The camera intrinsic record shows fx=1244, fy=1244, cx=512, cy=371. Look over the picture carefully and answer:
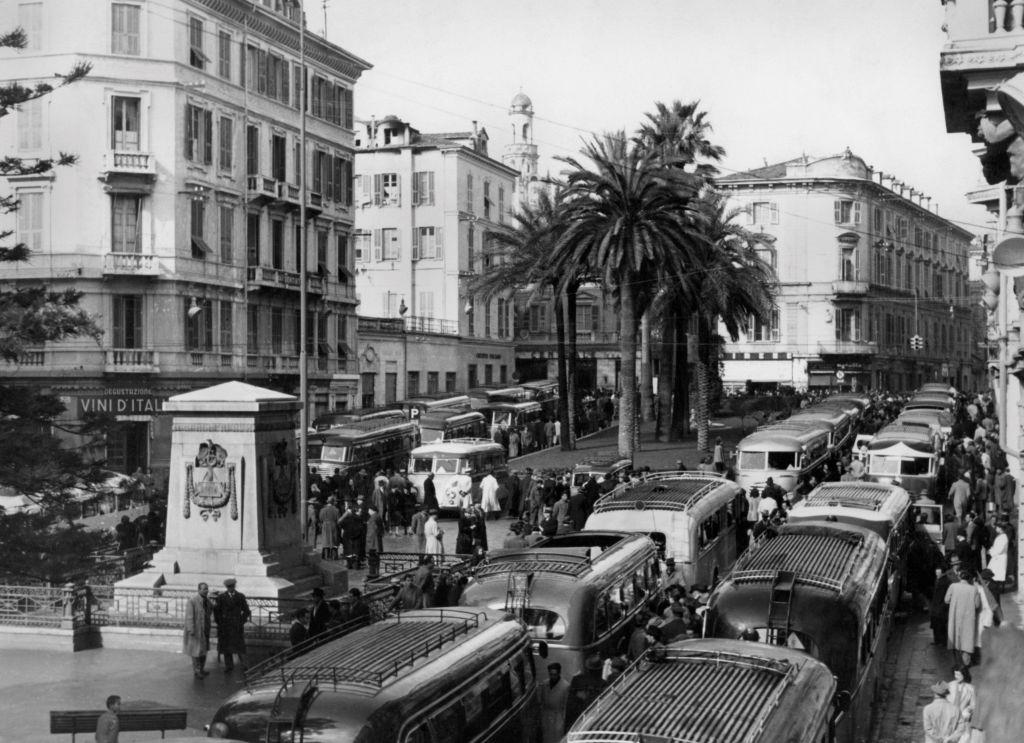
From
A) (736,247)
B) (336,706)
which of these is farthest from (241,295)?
(336,706)

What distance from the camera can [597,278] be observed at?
42.2m

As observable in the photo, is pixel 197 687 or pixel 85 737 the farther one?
pixel 197 687

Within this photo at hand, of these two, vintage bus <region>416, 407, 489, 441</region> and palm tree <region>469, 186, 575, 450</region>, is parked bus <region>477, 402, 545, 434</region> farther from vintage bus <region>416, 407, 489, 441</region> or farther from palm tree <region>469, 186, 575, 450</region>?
vintage bus <region>416, 407, 489, 441</region>

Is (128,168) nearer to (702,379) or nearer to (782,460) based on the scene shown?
(702,379)

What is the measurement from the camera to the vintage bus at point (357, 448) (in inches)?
1367

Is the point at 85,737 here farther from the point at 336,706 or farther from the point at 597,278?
the point at 597,278

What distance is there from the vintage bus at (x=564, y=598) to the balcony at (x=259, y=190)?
32.1 m

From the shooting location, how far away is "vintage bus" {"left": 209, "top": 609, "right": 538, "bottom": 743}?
Answer: 8695 mm

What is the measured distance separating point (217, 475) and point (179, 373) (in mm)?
23389

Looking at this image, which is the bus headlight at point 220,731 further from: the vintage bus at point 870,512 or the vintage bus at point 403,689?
the vintage bus at point 870,512

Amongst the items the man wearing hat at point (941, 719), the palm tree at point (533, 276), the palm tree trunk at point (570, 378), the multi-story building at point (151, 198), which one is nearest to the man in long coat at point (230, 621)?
the man wearing hat at point (941, 719)

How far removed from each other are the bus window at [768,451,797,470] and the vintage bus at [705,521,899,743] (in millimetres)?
18430

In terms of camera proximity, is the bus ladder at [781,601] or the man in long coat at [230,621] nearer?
the bus ladder at [781,601]

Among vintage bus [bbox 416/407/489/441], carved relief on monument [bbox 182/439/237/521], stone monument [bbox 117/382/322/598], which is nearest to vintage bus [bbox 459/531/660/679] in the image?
stone monument [bbox 117/382/322/598]
